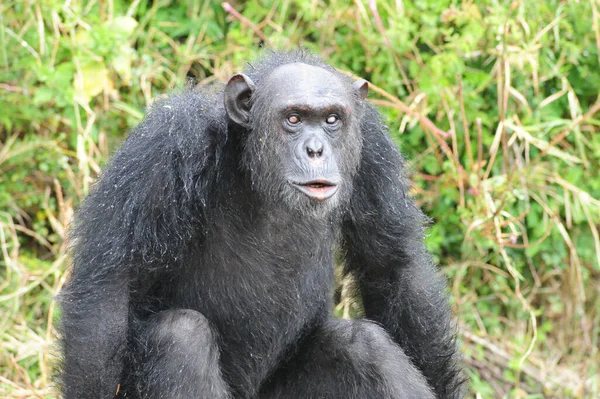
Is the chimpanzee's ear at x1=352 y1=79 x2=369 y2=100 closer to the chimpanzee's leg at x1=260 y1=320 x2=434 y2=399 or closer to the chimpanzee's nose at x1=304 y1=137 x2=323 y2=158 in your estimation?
the chimpanzee's nose at x1=304 y1=137 x2=323 y2=158

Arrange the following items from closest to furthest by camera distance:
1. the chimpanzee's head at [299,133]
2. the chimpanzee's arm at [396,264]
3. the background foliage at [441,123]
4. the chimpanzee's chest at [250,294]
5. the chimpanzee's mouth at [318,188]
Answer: the chimpanzee's mouth at [318,188] < the chimpanzee's head at [299,133] < the chimpanzee's chest at [250,294] < the chimpanzee's arm at [396,264] < the background foliage at [441,123]

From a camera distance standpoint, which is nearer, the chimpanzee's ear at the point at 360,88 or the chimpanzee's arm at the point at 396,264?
the chimpanzee's ear at the point at 360,88

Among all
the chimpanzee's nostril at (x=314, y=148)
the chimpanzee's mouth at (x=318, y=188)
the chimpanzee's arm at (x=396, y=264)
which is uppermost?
the chimpanzee's nostril at (x=314, y=148)

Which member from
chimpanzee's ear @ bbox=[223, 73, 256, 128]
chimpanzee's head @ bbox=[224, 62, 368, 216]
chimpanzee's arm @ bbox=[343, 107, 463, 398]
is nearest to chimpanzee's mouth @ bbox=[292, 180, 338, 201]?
chimpanzee's head @ bbox=[224, 62, 368, 216]

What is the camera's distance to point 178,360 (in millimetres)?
4688

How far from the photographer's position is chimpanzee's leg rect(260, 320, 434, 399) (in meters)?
5.05

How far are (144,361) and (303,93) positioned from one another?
1.52 meters

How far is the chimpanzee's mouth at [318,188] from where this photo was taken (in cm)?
466

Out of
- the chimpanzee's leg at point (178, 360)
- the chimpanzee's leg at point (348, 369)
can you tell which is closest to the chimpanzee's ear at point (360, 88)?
the chimpanzee's leg at point (348, 369)

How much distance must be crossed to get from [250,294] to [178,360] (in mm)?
618

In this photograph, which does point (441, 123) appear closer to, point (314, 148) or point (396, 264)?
point (396, 264)

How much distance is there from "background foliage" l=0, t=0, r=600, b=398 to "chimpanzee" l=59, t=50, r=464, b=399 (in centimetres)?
155

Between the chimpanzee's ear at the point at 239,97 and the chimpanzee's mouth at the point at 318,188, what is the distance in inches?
20.7

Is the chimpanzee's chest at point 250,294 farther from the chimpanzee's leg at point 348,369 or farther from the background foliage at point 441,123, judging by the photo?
the background foliage at point 441,123
